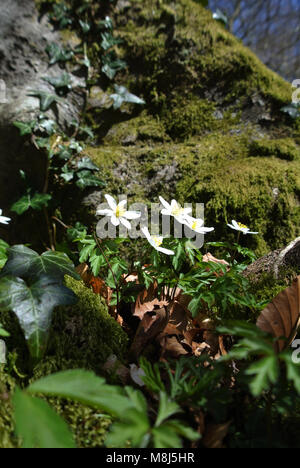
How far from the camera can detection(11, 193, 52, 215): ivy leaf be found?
288 cm

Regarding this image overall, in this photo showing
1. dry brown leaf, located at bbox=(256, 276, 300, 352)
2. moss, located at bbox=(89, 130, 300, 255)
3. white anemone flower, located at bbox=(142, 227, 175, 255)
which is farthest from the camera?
moss, located at bbox=(89, 130, 300, 255)

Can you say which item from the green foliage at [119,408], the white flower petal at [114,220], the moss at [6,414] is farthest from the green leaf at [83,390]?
the white flower petal at [114,220]

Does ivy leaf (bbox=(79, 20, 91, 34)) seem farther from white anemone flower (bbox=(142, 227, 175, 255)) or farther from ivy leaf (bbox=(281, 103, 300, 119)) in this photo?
white anemone flower (bbox=(142, 227, 175, 255))

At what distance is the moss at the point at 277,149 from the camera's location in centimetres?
310

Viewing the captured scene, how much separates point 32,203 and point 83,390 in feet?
7.82

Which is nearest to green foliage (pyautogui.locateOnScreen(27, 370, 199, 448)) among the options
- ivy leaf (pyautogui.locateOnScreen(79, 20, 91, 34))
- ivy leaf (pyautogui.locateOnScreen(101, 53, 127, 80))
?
ivy leaf (pyautogui.locateOnScreen(101, 53, 127, 80))

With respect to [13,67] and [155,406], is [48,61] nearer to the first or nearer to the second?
[13,67]

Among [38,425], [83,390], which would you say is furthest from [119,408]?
[38,425]

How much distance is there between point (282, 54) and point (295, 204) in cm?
1472

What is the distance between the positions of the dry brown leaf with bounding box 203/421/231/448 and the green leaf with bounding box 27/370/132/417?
1.00 feet

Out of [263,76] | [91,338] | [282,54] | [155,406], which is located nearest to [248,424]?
[155,406]

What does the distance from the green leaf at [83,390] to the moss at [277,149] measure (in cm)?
289

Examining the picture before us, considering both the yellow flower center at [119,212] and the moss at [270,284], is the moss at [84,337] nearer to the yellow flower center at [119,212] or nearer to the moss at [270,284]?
the yellow flower center at [119,212]

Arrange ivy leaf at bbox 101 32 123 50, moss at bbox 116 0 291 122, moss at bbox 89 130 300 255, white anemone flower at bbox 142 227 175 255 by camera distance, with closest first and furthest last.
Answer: white anemone flower at bbox 142 227 175 255 → moss at bbox 89 130 300 255 → moss at bbox 116 0 291 122 → ivy leaf at bbox 101 32 123 50
